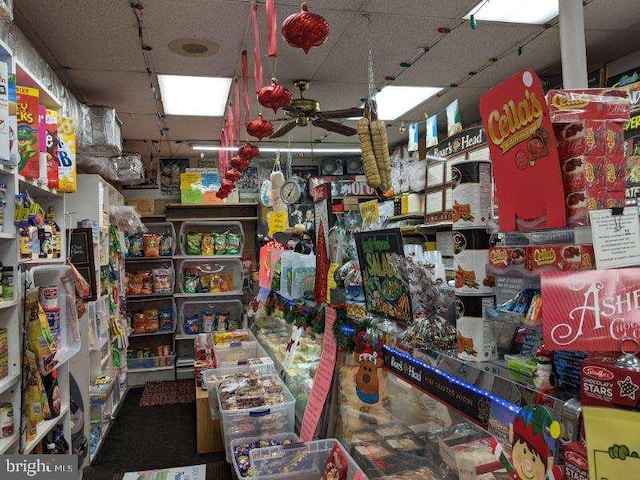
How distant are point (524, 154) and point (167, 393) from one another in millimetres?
6507

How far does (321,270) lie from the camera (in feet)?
8.19

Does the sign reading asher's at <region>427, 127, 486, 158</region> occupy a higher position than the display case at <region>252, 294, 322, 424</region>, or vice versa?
the sign reading asher's at <region>427, 127, 486, 158</region>

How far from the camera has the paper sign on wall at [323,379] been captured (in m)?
2.21

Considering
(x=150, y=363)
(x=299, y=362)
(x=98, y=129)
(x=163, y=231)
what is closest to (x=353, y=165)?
(x=163, y=231)

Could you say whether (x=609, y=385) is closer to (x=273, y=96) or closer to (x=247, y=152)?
(x=273, y=96)

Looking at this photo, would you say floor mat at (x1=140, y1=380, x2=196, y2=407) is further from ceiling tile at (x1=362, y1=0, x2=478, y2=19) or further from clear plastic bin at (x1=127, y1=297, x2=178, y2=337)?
ceiling tile at (x1=362, y1=0, x2=478, y2=19)

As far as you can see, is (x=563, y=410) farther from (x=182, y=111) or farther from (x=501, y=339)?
(x=182, y=111)

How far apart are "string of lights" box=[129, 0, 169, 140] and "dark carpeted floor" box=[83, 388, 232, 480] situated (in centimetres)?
354

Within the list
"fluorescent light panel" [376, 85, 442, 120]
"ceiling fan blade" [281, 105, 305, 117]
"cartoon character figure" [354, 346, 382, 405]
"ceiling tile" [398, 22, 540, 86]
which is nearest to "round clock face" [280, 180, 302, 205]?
"ceiling fan blade" [281, 105, 305, 117]

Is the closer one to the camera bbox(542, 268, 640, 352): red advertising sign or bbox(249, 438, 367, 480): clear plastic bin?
bbox(542, 268, 640, 352): red advertising sign

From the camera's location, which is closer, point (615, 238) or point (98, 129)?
point (615, 238)

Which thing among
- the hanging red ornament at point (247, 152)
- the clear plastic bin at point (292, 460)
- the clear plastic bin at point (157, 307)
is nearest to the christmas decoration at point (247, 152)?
the hanging red ornament at point (247, 152)

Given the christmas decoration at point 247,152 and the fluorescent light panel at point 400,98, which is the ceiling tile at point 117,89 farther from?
the fluorescent light panel at point 400,98

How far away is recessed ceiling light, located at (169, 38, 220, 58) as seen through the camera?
4031 mm
